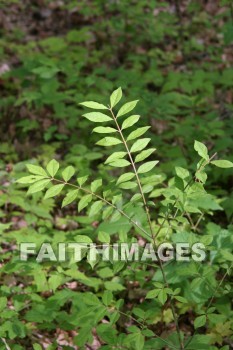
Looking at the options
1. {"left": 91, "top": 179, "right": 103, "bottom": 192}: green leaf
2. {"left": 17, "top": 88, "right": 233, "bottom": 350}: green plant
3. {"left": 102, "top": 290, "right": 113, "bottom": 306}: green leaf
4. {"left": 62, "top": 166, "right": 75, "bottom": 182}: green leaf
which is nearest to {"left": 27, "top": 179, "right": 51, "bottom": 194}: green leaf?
{"left": 17, "top": 88, "right": 233, "bottom": 350}: green plant

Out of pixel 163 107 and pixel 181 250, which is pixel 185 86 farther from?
pixel 181 250

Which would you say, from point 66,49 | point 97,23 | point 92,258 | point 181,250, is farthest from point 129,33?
point 92,258

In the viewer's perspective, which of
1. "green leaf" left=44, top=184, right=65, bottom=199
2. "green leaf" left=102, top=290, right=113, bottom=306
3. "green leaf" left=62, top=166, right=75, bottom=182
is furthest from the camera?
A: "green leaf" left=102, top=290, right=113, bottom=306

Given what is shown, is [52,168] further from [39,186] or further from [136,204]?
[136,204]

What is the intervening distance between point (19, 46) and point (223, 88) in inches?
101

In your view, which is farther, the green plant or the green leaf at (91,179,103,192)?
the green leaf at (91,179,103,192)

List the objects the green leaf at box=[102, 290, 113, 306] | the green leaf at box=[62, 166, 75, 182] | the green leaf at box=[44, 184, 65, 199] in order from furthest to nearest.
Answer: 1. the green leaf at box=[102, 290, 113, 306]
2. the green leaf at box=[62, 166, 75, 182]
3. the green leaf at box=[44, 184, 65, 199]

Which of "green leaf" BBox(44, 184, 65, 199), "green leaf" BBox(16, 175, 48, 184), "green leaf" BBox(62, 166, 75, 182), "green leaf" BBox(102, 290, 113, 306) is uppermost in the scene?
"green leaf" BBox(62, 166, 75, 182)

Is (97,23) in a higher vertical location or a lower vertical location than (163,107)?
higher

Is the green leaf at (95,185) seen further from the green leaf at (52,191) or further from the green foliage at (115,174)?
the green leaf at (52,191)

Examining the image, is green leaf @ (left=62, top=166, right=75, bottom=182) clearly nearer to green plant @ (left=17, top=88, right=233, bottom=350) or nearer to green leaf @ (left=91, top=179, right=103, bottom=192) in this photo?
green plant @ (left=17, top=88, right=233, bottom=350)

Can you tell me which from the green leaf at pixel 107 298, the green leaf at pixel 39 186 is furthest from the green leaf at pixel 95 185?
the green leaf at pixel 107 298

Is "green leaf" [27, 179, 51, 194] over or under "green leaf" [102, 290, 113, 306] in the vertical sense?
over

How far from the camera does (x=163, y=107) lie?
400 cm
